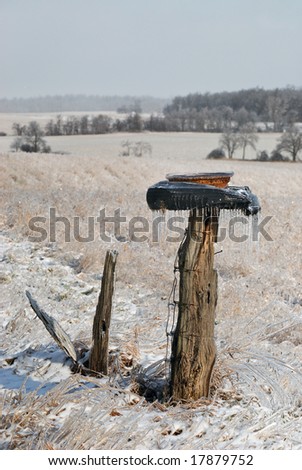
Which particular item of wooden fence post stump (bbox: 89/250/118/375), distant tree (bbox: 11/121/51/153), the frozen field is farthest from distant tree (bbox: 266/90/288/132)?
wooden fence post stump (bbox: 89/250/118/375)

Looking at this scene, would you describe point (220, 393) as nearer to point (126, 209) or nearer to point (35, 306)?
point (35, 306)

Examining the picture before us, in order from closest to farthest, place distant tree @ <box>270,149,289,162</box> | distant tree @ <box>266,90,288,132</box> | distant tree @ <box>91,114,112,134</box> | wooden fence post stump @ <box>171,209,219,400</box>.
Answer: wooden fence post stump @ <box>171,209,219,400</box>
distant tree @ <box>270,149,289,162</box>
distant tree @ <box>91,114,112,134</box>
distant tree @ <box>266,90,288,132</box>

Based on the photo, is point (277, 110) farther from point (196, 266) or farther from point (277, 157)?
point (196, 266)

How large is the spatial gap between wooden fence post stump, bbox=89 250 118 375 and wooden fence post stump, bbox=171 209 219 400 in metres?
0.70

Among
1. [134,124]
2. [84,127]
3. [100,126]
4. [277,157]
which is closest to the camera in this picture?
[277,157]

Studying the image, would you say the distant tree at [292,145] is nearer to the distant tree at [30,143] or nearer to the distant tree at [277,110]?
the distant tree at [30,143]

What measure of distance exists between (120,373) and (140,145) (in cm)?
3795

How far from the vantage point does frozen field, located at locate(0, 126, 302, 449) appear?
390 cm

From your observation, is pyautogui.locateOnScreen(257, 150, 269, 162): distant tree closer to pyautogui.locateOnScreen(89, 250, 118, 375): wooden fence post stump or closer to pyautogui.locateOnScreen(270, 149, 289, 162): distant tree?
pyautogui.locateOnScreen(270, 149, 289, 162): distant tree

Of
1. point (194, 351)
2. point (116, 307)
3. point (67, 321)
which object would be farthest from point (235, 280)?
point (194, 351)

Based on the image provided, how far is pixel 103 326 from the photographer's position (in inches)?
188

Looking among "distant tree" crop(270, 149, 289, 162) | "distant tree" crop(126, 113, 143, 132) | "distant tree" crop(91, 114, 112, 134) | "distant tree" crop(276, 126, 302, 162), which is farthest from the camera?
"distant tree" crop(126, 113, 143, 132)

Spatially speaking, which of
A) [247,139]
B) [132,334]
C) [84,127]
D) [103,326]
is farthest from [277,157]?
[103,326]

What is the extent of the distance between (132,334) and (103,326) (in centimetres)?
72
